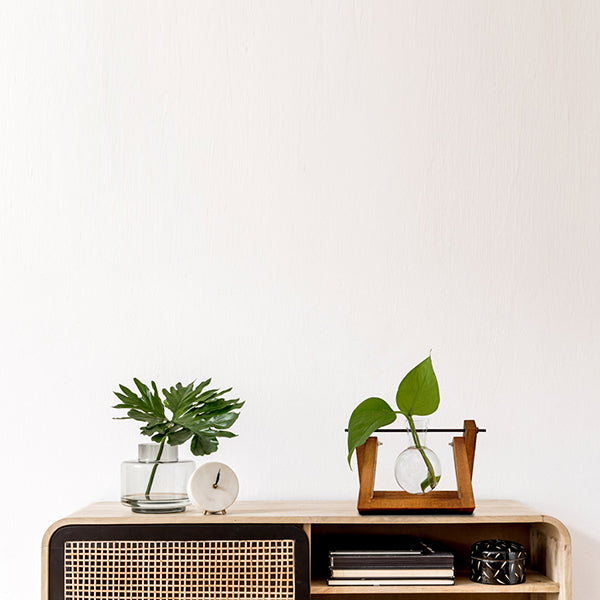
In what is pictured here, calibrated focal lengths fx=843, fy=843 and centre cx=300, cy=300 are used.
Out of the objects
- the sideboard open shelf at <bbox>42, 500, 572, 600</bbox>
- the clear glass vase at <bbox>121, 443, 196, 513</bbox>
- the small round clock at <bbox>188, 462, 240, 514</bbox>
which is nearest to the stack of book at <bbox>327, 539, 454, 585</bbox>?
the sideboard open shelf at <bbox>42, 500, 572, 600</bbox>

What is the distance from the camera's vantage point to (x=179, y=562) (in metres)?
1.75

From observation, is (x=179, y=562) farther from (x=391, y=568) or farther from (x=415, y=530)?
(x=415, y=530)

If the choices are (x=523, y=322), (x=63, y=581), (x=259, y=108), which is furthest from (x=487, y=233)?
(x=63, y=581)

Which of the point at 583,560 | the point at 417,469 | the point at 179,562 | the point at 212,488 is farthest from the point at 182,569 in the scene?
the point at 583,560

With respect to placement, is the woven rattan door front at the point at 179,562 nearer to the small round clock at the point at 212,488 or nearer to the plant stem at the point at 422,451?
the small round clock at the point at 212,488

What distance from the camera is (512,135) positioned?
2160mm

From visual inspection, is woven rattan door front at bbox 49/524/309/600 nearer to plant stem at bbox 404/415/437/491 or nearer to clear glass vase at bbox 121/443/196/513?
clear glass vase at bbox 121/443/196/513

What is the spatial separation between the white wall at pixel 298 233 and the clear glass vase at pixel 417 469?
0.27m

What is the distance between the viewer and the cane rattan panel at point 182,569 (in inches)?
68.6

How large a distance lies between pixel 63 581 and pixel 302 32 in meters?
1.43

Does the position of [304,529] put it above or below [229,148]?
below

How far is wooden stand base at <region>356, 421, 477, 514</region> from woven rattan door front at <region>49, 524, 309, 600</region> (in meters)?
0.17

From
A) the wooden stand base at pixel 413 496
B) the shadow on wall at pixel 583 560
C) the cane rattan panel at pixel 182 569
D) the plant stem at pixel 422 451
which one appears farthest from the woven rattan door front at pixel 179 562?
the shadow on wall at pixel 583 560

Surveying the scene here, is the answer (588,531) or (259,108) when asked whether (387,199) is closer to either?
(259,108)
